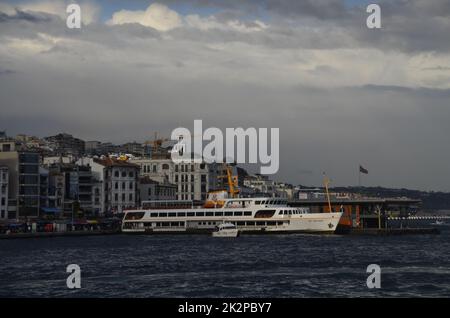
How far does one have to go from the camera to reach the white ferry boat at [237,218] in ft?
321

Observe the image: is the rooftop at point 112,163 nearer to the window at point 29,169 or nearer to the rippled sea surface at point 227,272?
the window at point 29,169

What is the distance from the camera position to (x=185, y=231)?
10450 cm

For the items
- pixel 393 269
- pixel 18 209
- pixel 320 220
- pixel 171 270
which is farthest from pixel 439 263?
pixel 18 209

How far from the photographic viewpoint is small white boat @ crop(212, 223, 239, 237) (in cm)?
9512

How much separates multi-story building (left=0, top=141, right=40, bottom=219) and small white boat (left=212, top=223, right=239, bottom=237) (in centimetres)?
2941

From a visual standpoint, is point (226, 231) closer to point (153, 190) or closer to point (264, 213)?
point (264, 213)

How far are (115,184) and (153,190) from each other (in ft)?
39.8

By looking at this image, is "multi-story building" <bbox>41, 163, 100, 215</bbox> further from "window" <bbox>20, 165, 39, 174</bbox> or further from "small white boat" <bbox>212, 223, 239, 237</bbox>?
"small white boat" <bbox>212, 223, 239, 237</bbox>

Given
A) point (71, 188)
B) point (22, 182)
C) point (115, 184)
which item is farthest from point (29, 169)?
point (115, 184)

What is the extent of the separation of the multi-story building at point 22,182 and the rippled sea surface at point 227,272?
42313 millimetres

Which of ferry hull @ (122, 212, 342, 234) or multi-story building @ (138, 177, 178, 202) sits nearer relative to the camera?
ferry hull @ (122, 212, 342, 234)

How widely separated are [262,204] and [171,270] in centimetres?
5415

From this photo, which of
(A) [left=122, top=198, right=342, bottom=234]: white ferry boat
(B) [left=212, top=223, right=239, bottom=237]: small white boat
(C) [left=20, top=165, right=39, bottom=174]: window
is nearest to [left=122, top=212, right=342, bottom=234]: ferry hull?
(A) [left=122, top=198, right=342, bottom=234]: white ferry boat

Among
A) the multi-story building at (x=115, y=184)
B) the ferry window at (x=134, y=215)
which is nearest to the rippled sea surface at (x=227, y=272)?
the ferry window at (x=134, y=215)
